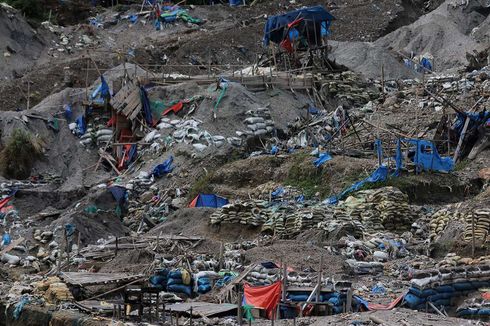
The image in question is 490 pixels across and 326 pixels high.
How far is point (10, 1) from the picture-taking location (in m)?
57.9

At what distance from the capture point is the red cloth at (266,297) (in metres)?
22.2

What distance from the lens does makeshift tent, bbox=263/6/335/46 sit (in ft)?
140

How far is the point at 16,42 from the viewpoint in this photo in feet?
172

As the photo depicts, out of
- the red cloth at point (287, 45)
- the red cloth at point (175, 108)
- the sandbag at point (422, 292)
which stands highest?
the red cloth at point (287, 45)

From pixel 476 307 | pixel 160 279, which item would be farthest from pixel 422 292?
pixel 160 279

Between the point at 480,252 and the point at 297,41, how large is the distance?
1889 cm

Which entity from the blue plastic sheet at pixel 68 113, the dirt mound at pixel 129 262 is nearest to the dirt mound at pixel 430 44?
the blue plastic sheet at pixel 68 113

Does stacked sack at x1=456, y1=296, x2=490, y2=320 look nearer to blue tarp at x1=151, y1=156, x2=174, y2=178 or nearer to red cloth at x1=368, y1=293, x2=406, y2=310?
red cloth at x1=368, y1=293, x2=406, y2=310

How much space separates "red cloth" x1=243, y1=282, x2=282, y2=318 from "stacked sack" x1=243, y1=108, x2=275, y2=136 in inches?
595

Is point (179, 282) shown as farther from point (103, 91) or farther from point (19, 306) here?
point (103, 91)

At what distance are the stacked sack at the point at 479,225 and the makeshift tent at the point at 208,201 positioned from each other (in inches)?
317

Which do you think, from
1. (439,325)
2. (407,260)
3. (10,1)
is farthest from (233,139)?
(10,1)

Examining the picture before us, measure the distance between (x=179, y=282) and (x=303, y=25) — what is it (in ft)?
64.0

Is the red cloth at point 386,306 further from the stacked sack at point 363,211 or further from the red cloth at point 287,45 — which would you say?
the red cloth at point 287,45
